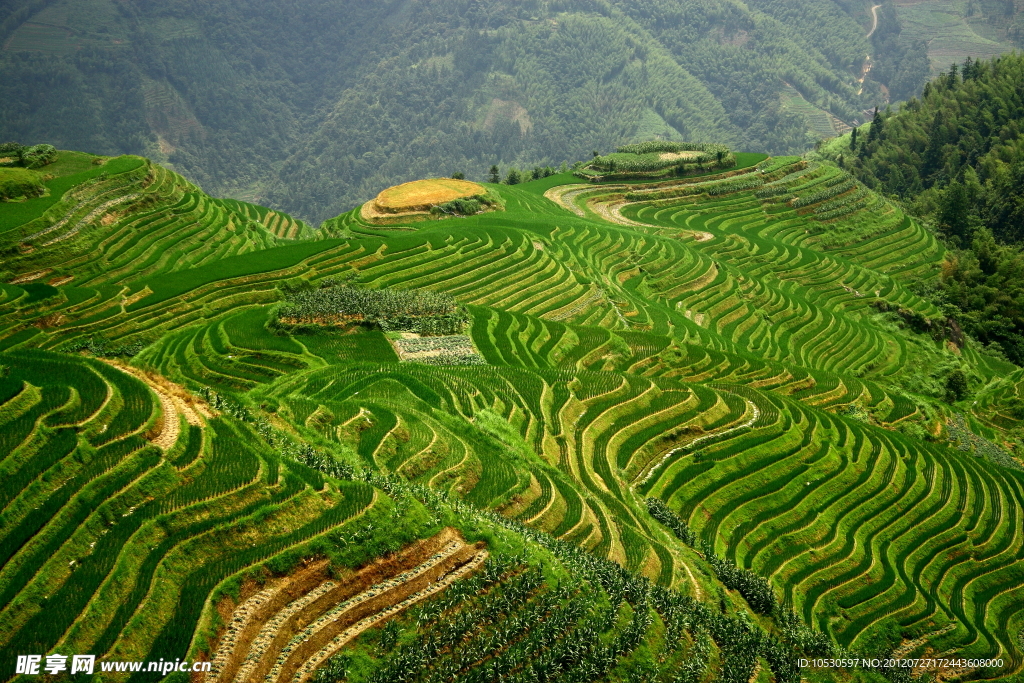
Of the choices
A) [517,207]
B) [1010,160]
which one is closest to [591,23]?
[1010,160]

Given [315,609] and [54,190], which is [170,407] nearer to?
[315,609]

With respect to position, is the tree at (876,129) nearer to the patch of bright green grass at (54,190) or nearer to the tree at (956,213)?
the tree at (956,213)

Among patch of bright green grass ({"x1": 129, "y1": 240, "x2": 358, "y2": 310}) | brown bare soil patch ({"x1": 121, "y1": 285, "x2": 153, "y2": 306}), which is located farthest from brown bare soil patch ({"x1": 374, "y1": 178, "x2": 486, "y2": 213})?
brown bare soil patch ({"x1": 121, "y1": 285, "x2": 153, "y2": 306})

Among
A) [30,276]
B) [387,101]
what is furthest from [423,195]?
[387,101]

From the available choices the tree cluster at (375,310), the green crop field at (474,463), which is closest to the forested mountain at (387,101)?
the green crop field at (474,463)

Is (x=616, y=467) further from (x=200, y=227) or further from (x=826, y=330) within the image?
(x=200, y=227)

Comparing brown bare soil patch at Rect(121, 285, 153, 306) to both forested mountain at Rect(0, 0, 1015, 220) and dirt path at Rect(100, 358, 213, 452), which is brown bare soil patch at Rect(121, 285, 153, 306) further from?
forested mountain at Rect(0, 0, 1015, 220)
